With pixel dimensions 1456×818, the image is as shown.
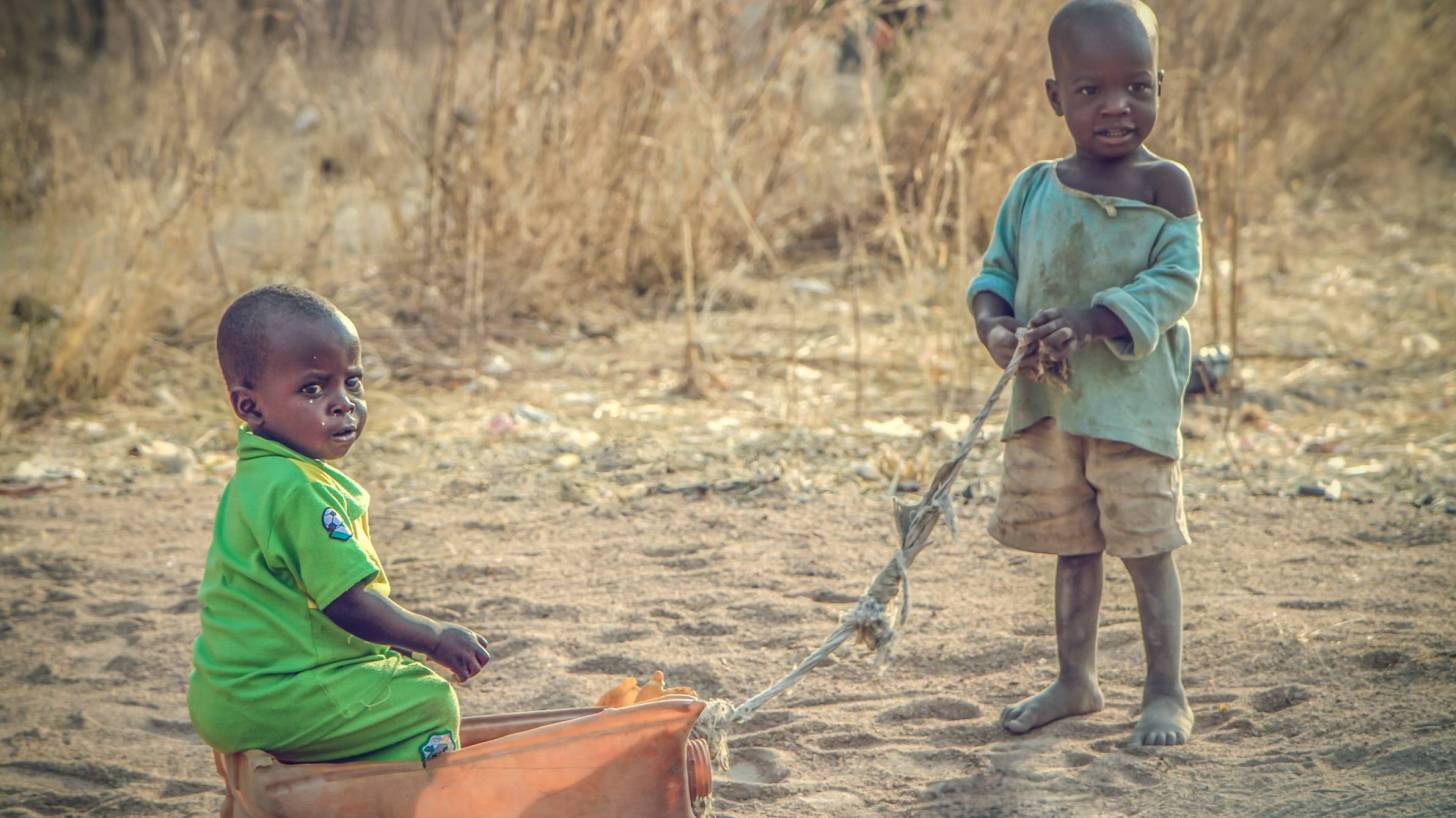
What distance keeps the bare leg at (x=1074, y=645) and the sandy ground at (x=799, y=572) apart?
48 mm

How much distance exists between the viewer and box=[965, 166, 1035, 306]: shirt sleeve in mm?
2885

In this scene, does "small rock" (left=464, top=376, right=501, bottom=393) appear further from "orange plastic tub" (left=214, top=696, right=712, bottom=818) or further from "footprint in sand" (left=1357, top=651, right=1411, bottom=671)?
"orange plastic tub" (left=214, top=696, right=712, bottom=818)

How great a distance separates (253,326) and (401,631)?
1.61ft

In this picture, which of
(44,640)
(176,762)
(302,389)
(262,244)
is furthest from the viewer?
(262,244)

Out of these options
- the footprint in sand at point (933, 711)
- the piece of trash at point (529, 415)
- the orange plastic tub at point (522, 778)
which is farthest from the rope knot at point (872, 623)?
the piece of trash at point (529, 415)

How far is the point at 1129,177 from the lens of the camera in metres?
2.72

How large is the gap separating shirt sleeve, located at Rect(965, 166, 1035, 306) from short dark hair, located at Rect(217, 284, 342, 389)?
134 cm

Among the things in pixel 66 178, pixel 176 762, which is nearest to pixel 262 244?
pixel 66 178

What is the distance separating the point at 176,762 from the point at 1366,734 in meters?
2.30

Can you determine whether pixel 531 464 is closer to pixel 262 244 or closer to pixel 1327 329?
pixel 262 244

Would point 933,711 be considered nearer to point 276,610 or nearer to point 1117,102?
point 1117,102

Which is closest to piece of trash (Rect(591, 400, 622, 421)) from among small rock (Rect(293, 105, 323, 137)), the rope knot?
the rope knot

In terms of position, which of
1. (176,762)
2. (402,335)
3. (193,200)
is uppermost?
(193,200)

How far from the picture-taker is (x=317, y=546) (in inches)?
80.9
